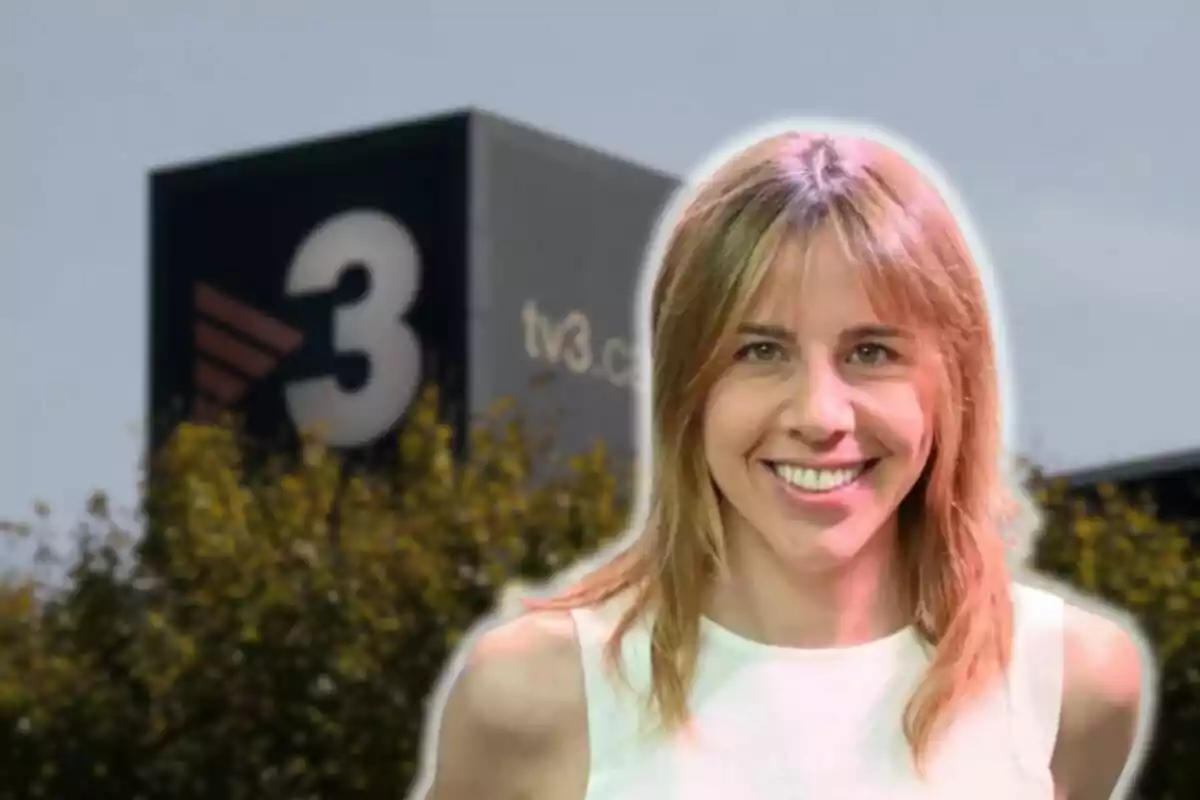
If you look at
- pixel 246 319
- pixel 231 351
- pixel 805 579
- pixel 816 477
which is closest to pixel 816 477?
pixel 816 477

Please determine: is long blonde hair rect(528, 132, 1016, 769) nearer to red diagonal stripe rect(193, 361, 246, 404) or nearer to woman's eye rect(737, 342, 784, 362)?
woman's eye rect(737, 342, 784, 362)

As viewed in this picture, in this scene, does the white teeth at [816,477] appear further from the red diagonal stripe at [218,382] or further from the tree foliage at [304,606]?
the red diagonal stripe at [218,382]

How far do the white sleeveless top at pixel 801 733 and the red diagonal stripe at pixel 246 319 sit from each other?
26.3 m

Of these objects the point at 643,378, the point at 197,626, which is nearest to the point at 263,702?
the point at 197,626

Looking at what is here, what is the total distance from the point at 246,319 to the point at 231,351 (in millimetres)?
483

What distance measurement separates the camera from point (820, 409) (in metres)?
2.07

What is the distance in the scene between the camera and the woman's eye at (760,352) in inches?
83.7

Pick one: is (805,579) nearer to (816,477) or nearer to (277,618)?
(816,477)

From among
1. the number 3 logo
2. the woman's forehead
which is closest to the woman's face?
the woman's forehead

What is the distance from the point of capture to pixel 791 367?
212 centimetres

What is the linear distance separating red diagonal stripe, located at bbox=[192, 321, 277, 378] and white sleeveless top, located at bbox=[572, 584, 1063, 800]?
26.6m

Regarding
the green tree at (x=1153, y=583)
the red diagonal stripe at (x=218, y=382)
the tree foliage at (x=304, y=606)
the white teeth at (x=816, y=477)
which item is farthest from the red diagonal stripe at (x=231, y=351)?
the white teeth at (x=816, y=477)

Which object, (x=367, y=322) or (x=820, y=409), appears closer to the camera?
(x=820, y=409)

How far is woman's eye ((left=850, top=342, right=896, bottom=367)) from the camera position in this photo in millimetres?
2119
